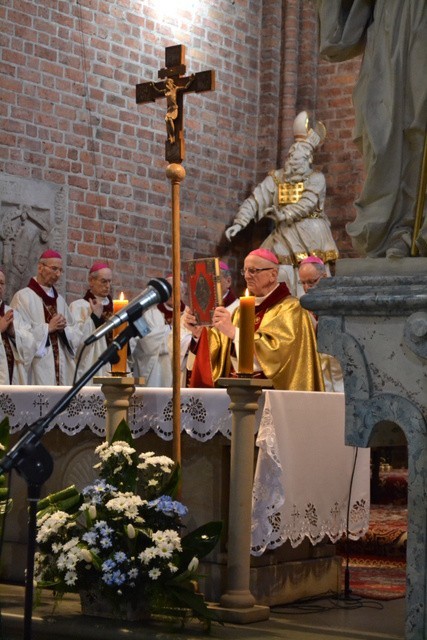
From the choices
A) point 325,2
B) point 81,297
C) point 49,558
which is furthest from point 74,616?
point 81,297

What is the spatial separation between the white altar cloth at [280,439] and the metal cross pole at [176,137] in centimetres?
23

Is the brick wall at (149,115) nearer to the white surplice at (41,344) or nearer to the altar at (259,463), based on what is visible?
the white surplice at (41,344)

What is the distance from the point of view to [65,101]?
1038 centimetres

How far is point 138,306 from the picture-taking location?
10.8 feet

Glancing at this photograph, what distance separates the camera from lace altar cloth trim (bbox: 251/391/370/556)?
207 inches

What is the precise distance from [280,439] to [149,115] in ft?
21.1

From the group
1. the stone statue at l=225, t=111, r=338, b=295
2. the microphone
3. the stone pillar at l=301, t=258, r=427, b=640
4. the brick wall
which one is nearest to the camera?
the microphone

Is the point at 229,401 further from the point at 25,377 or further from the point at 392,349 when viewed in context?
the point at 25,377

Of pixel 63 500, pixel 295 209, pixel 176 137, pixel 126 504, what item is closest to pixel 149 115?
pixel 295 209

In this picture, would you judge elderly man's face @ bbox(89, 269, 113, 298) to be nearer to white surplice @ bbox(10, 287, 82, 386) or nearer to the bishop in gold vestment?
white surplice @ bbox(10, 287, 82, 386)

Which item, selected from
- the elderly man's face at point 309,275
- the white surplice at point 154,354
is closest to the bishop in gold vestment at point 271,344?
the elderly man's face at point 309,275

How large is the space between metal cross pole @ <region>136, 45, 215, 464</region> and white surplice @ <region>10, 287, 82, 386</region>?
3.57m

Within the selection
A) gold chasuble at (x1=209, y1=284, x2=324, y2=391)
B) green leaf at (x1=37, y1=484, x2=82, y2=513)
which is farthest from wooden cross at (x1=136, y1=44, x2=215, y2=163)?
green leaf at (x1=37, y1=484, x2=82, y2=513)

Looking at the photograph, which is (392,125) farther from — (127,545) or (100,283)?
(100,283)
